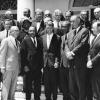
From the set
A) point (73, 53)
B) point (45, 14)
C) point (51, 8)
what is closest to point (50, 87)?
point (73, 53)

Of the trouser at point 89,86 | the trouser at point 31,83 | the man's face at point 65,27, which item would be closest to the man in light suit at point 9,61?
the trouser at point 31,83

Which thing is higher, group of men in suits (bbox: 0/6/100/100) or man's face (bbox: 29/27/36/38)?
man's face (bbox: 29/27/36/38)

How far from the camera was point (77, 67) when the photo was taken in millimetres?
8555

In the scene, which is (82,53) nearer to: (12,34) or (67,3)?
(12,34)

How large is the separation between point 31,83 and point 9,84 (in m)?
0.55

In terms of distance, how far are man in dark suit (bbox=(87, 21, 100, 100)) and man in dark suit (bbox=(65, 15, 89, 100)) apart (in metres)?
0.25

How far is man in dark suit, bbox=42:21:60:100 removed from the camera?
8953 millimetres

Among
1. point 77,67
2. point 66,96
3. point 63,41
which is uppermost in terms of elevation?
point 63,41

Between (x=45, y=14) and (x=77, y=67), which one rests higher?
(x=45, y=14)

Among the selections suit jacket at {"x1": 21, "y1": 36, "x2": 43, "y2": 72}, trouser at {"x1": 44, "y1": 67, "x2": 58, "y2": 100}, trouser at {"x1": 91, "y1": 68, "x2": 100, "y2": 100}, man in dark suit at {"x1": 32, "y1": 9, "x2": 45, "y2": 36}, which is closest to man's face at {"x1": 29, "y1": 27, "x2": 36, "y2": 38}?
suit jacket at {"x1": 21, "y1": 36, "x2": 43, "y2": 72}

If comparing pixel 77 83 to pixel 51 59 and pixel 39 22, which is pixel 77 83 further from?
pixel 39 22

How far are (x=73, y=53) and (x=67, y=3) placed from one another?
584 cm

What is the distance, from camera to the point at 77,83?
8.60 metres

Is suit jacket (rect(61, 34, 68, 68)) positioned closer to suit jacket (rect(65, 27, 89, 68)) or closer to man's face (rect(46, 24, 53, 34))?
suit jacket (rect(65, 27, 89, 68))
